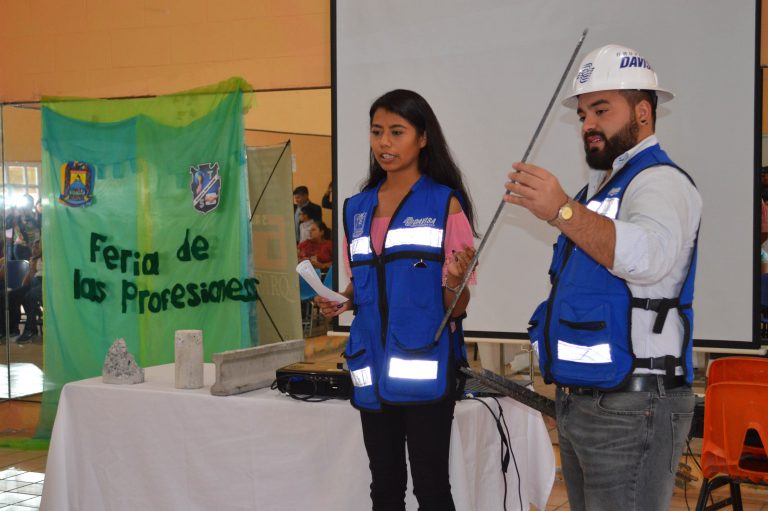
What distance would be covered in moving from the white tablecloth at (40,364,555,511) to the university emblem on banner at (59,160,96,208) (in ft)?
7.31

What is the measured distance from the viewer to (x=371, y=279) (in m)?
2.22

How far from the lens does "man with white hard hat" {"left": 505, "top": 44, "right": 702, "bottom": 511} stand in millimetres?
1539

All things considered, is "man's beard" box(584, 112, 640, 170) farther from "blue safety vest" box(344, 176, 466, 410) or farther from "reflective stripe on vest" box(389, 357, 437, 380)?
"reflective stripe on vest" box(389, 357, 437, 380)

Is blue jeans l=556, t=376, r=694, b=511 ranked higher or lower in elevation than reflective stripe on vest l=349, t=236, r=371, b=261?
lower

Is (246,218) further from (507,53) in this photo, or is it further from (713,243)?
(713,243)

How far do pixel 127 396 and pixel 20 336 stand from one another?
2.85 m

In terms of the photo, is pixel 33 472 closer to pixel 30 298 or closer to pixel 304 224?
pixel 30 298

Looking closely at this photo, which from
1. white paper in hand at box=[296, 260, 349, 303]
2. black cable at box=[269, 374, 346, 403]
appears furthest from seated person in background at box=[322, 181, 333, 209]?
white paper in hand at box=[296, 260, 349, 303]

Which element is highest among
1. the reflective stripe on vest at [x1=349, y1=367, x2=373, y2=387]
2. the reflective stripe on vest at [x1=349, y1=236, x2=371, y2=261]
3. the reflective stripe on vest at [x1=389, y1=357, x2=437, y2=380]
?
the reflective stripe on vest at [x1=349, y1=236, x2=371, y2=261]

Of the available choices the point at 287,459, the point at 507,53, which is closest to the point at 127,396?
the point at 287,459

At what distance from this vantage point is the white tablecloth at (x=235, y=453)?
266cm

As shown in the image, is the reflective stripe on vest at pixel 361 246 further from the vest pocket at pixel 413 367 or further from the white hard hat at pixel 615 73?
the white hard hat at pixel 615 73

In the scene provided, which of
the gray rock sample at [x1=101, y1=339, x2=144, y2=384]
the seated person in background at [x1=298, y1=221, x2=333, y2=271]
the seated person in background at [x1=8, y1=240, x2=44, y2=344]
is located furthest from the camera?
the seated person in background at [x1=298, y1=221, x2=333, y2=271]

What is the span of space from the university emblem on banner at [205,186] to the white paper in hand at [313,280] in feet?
8.49
